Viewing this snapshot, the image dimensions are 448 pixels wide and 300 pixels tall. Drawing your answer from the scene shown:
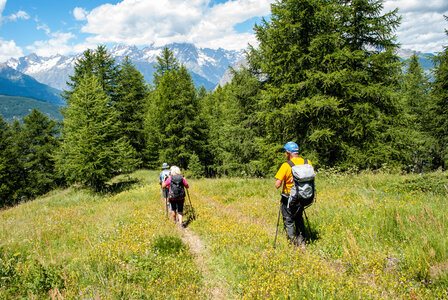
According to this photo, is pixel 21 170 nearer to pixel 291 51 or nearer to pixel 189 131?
pixel 189 131

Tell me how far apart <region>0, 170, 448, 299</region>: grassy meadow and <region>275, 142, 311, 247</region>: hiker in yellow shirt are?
32 centimetres

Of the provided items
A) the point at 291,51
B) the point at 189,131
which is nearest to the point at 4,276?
the point at 291,51

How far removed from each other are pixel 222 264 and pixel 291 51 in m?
10.6

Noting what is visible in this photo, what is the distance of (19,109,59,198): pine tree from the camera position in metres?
34.6

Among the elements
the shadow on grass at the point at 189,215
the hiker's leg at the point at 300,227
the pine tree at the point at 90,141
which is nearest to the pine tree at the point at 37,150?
the pine tree at the point at 90,141

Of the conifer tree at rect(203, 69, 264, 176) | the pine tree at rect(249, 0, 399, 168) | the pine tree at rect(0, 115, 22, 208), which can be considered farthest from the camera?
the pine tree at rect(0, 115, 22, 208)

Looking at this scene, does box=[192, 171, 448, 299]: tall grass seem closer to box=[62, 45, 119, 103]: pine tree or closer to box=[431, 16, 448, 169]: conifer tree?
box=[431, 16, 448, 169]: conifer tree

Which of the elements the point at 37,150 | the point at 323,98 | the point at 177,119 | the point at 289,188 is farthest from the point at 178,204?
the point at 37,150

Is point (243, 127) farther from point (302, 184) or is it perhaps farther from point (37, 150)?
point (37, 150)

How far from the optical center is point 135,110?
30828 mm

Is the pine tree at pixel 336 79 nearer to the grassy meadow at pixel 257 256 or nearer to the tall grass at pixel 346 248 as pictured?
the tall grass at pixel 346 248

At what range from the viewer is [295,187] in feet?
14.9

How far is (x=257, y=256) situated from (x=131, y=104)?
29.1 metres

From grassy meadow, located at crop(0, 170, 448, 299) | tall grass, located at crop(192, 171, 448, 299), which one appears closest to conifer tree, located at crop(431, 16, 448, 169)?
tall grass, located at crop(192, 171, 448, 299)
